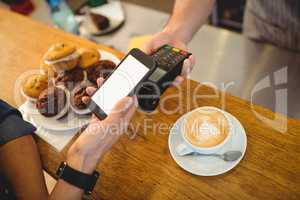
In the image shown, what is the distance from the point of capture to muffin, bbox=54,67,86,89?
2.56 ft

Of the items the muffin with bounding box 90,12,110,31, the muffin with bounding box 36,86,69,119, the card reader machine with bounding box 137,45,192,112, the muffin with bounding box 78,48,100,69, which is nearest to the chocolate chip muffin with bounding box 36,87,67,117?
the muffin with bounding box 36,86,69,119

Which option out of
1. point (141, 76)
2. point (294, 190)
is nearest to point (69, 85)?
point (141, 76)

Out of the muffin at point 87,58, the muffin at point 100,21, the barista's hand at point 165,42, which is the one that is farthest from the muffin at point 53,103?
the muffin at point 100,21

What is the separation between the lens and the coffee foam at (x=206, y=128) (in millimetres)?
611

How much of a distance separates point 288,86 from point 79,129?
689mm

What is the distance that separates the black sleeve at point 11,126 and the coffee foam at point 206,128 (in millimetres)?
361

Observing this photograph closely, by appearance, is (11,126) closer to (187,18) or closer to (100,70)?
(100,70)

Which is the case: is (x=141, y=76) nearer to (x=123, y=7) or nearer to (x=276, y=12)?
(x=276, y=12)

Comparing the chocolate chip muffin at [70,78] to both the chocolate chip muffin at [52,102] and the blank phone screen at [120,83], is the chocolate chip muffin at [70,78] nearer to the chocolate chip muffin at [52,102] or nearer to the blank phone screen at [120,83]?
the chocolate chip muffin at [52,102]

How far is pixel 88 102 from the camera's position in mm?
666

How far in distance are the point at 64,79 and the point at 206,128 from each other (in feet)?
1.26

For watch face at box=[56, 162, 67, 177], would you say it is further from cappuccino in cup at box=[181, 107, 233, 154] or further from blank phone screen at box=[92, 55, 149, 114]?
cappuccino in cup at box=[181, 107, 233, 154]

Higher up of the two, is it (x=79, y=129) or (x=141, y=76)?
(x=141, y=76)

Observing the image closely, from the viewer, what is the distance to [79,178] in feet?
1.99
